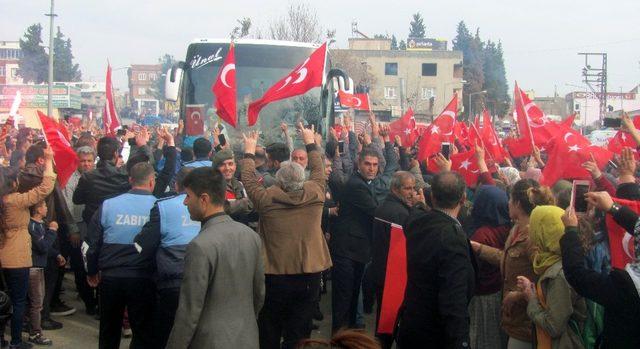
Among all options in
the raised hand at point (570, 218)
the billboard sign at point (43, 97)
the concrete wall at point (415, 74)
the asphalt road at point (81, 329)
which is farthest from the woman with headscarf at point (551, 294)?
the concrete wall at point (415, 74)

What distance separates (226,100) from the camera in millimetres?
10539

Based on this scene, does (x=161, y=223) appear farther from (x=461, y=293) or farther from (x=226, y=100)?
(x=226, y=100)

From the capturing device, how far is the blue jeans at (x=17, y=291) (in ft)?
23.6

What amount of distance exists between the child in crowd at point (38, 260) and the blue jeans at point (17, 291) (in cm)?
31

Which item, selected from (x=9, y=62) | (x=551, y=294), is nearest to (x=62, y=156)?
(x=551, y=294)

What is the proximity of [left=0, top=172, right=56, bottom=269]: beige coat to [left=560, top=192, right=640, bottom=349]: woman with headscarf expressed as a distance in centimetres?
454

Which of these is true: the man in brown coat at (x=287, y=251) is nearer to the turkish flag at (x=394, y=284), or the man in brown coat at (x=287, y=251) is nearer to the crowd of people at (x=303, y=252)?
the crowd of people at (x=303, y=252)

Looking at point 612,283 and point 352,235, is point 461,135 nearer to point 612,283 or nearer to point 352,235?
point 352,235

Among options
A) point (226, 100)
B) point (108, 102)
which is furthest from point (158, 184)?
point (108, 102)

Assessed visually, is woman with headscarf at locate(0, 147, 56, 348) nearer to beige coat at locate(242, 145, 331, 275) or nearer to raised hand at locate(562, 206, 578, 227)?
beige coat at locate(242, 145, 331, 275)

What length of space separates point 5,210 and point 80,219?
2.42 m

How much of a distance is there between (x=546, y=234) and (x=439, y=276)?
78 centimetres

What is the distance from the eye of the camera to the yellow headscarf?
500cm

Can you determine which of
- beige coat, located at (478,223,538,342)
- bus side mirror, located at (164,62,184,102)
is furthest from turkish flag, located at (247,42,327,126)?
beige coat, located at (478,223,538,342)
